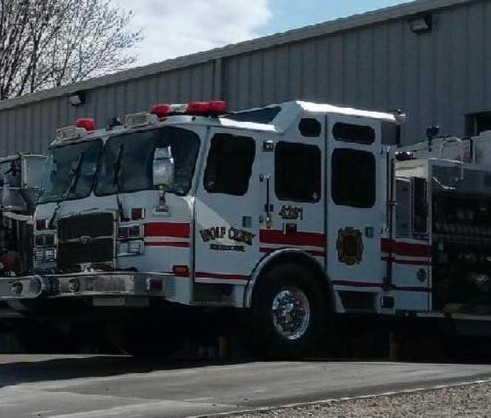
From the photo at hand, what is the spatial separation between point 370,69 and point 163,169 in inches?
330

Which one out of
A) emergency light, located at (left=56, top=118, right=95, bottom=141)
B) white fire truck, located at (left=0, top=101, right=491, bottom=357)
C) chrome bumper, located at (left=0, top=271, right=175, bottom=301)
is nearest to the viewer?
chrome bumper, located at (left=0, top=271, right=175, bottom=301)

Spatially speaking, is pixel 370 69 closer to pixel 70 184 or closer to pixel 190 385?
pixel 70 184

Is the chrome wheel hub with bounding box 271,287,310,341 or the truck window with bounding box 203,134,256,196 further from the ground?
the truck window with bounding box 203,134,256,196

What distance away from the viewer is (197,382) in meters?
11.7

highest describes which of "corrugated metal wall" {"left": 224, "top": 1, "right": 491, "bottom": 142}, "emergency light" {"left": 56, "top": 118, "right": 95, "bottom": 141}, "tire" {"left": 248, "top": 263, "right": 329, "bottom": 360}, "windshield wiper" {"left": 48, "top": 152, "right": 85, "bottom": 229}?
"corrugated metal wall" {"left": 224, "top": 1, "right": 491, "bottom": 142}

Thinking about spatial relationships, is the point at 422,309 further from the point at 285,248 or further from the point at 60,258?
the point at 60,258

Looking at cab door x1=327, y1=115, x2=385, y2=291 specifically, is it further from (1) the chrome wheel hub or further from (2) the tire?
(1) the chrome wheel hub

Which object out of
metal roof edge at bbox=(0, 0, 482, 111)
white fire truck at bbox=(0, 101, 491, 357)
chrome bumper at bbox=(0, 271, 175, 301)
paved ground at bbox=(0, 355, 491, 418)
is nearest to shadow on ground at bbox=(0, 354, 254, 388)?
paved ground at bbox=(0, 355, 491, 418)

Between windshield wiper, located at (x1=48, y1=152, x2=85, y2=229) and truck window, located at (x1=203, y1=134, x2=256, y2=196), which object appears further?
windshield wiper, located at (x1=48, y1=152, x2=85, y2=229)

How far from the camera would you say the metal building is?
61.8ft

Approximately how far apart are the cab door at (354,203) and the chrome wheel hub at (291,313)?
550 mm

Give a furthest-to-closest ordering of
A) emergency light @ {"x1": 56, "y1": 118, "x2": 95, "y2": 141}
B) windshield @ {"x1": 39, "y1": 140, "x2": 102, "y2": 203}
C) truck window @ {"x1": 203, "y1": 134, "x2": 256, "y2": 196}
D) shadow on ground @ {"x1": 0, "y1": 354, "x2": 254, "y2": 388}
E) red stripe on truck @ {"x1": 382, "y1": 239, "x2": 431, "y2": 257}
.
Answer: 1. red stripe on truck @ {"x1": 382, "y1": 239, "x2": 431, "y2": 257}
2. emergency light @ {"x1": 56, "y1": 118, "x2": 95, "y2": 141}
3. windshield @ {"x1": 39, "y1": 140, "x2": 102, "y2": 203}
4. truck window @ {"x1": 203, "y1": 134, "x2": 256, "y2": 196}
5. shadow on ground @ {"x1": 0, "y1": 354, "x2": 254, "y2": 388}

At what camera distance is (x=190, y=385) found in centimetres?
1148

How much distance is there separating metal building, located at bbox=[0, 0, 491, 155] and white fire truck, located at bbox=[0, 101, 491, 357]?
3952 mm
